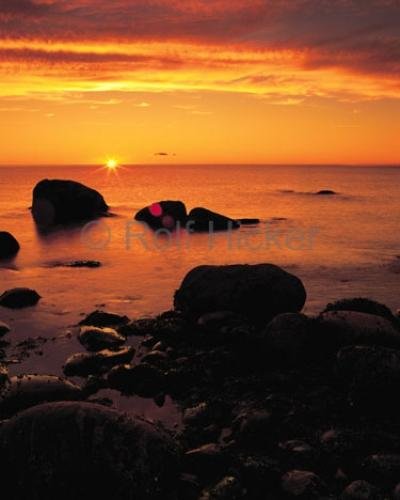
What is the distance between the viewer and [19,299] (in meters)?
15.3

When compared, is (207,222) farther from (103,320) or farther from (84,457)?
(84,457)

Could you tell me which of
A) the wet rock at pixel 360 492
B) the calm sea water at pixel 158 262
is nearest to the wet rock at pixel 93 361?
the calm sea water at pixel 158 262

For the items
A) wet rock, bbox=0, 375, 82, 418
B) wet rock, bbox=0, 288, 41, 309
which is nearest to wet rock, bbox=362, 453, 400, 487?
wet rock, bbox=0, 375, 82, 418

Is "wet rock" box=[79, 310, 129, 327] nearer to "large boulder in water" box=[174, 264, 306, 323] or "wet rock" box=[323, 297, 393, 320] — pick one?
"large boulder in water" box=[174, 264, 306, 323]

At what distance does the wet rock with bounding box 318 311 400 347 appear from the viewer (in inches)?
416

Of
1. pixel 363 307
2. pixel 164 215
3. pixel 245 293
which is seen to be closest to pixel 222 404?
pixel 245 293

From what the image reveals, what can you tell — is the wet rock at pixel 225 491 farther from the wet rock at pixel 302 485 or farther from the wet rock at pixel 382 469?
the wet rock at pixel 382 469

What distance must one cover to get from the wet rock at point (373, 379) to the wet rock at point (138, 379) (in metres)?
2.87

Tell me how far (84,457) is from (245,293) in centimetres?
776

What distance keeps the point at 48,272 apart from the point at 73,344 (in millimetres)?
10174

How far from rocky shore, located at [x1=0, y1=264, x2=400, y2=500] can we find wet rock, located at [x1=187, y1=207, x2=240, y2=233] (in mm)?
21709

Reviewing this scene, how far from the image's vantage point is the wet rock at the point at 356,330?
34.6ft

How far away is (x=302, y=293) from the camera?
13.8 meters

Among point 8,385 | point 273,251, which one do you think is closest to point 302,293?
point 8,385
